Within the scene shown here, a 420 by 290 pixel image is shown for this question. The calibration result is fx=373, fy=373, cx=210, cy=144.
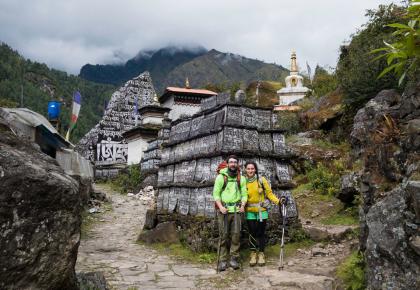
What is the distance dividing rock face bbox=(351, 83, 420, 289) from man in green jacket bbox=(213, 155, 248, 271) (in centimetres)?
220

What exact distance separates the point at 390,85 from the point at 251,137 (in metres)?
10.2

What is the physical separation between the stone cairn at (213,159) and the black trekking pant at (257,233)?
77cm

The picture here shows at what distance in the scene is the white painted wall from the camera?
2509cm

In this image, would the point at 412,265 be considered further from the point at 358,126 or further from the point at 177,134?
the point at 358,126

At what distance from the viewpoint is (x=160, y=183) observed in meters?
10.2

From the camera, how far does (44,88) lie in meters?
74.6

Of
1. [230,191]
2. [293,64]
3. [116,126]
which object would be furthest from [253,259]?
[293,64]

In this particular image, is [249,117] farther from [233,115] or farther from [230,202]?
[230,202]

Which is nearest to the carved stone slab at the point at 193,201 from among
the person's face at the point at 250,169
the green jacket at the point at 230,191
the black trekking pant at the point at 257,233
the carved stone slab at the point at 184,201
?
the carved stone slab at the point at 184,201

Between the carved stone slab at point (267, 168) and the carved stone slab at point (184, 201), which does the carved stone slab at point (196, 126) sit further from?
the carved stone slab at point (267, 168)

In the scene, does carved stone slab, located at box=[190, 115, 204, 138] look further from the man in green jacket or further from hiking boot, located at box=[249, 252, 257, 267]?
hiking boot, located at box=[249, 252, 257, 267]

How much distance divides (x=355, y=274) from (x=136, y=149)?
2236 centimetres

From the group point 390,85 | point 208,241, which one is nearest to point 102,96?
point 390,85

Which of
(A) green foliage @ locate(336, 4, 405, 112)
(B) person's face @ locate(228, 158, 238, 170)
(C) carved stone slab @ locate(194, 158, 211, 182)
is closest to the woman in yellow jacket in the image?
(B) person's face @ locate(228, 158, 238, 170)
